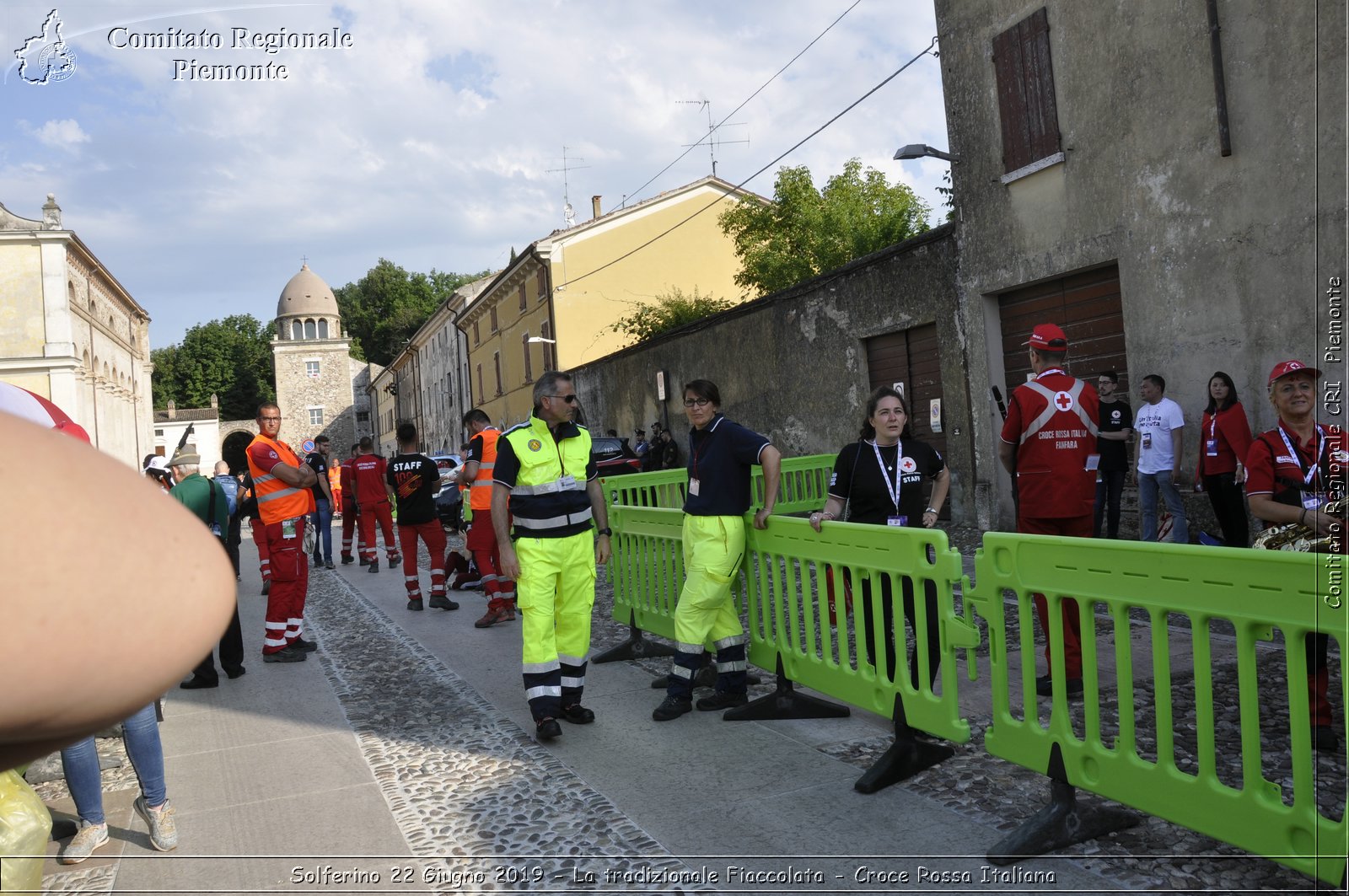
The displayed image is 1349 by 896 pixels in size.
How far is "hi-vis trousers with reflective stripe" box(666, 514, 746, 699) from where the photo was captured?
554 centimetres

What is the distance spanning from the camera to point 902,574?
4.39 meters

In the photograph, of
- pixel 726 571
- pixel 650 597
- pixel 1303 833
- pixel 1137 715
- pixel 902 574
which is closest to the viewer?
pixel 1303 833

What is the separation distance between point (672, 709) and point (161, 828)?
2.56m

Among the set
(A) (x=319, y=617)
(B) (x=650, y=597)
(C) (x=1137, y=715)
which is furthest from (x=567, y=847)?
(A) (x=319, y=617)

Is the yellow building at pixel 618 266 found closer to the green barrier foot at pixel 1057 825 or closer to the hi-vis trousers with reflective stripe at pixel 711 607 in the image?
the hi-vis trousers with reflective stripe at pixel 711 607

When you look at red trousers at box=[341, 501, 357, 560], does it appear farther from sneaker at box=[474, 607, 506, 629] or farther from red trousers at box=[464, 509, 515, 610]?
sneaker at box=[474, 607, 506, 629]

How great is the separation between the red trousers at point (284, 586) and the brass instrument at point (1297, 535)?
21.4 ft

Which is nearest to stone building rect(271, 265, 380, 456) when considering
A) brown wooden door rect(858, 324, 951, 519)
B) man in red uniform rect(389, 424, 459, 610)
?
brown wooden door rect(858, 324, 951, 519)

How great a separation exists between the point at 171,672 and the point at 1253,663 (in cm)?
314

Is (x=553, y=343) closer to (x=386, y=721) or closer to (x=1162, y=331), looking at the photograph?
(x=1162, y=331)

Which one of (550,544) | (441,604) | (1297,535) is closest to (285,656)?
(441,604)

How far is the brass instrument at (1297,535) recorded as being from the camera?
14.1 ft

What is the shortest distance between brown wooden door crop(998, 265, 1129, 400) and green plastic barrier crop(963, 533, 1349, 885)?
26.0 ft

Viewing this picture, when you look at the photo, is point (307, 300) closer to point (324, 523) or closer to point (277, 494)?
point (324, 523)
